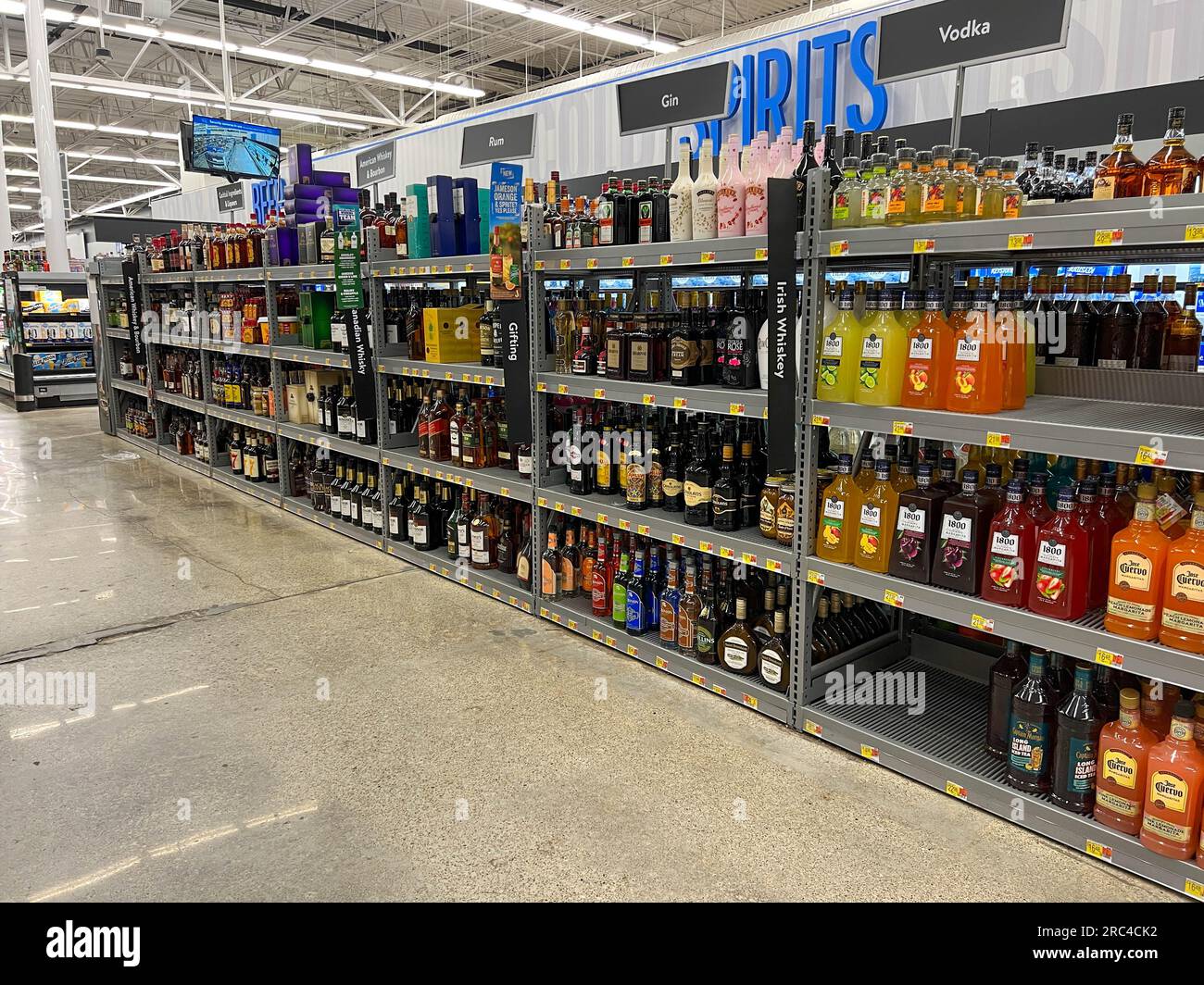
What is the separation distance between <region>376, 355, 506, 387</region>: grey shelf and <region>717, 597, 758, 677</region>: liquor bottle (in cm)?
164

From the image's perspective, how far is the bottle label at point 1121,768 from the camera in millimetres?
2225

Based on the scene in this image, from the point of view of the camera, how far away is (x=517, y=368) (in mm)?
3971

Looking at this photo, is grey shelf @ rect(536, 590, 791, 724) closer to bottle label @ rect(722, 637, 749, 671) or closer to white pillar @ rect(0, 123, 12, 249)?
bottle label @ rect(722, 637, 749, 671)

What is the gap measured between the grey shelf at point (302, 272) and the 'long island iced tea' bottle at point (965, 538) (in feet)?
13.5

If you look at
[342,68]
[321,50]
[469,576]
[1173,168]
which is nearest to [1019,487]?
[1173,168]

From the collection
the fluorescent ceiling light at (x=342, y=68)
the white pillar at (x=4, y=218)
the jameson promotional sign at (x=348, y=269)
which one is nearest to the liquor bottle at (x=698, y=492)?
the jameson promotional sign at (x=348, y=269)

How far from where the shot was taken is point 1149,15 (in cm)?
502

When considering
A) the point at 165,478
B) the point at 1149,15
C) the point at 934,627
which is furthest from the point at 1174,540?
the point at 165,478

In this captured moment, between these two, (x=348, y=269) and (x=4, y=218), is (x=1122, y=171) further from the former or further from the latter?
(x=4, y=218)

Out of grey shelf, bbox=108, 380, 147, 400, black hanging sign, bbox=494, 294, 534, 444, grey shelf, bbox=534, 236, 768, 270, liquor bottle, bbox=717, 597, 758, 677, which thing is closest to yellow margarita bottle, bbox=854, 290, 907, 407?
grey shelf, bbox=534, 236, 768, 270

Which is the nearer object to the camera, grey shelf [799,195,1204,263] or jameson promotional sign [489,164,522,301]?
grey shelf [799,195,1204,263]

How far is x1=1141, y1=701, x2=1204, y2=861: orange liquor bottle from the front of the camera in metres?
2.12

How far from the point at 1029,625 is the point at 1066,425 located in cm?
57

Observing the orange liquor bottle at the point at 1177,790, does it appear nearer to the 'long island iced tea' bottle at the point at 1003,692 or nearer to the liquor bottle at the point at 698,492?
the 'long island iced tea' bottle at the point at 1003,692
